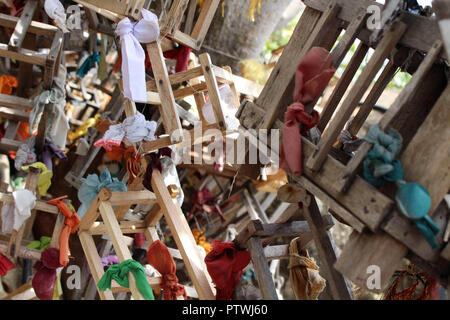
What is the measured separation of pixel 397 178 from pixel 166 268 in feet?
6.60

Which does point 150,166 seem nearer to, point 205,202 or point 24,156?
point 24,156

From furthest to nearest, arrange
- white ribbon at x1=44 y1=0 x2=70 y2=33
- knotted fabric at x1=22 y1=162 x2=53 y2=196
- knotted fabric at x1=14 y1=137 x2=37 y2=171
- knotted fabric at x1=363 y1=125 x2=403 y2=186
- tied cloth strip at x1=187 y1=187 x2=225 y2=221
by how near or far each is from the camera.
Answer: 1. tied cloth strip at x1=187 y1=187 x2=225 y2=221
2. knotted fabric at x1=14 y1=137 x2=37 y2=171
3. knotted fabric at x1=22 y1=162 x2=53 y2=196
4. white ribbon at x1=44 y1=0 x2=70 y2=33
5. knotted fabric at x1=363 y1=125 x2=403 y2=186

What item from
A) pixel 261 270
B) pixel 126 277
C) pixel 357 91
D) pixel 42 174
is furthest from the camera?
pixel 42 174

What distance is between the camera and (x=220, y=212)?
23.5 feet

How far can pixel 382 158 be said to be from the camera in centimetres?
250

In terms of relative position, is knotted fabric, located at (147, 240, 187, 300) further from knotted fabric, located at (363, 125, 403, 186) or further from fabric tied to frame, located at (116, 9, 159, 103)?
knotted fabric, located at (363, 125, 403, 186)

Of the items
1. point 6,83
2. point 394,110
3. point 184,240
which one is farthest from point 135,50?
point 6,83

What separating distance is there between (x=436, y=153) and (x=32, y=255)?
11.8ft

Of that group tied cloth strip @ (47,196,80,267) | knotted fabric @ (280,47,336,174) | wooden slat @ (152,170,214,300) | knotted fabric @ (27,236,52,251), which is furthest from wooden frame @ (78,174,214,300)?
knotted fabric @ (280,47,336,174)

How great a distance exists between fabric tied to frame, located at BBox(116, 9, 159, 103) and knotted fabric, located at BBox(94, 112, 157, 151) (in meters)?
0.30

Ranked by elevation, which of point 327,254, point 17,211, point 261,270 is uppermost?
point 327,254

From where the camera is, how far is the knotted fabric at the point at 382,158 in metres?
2.49

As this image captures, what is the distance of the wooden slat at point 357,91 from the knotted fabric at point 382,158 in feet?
0.74

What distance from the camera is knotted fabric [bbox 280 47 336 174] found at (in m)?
2.84
